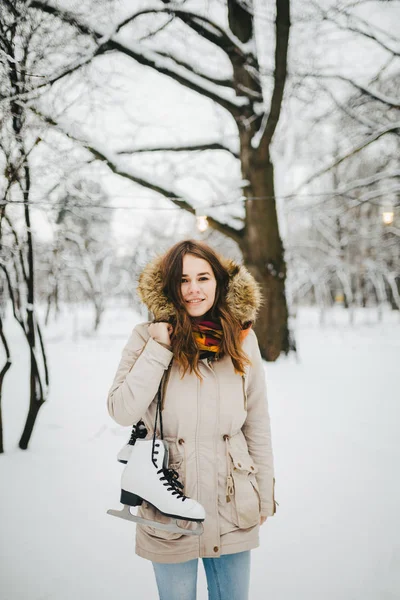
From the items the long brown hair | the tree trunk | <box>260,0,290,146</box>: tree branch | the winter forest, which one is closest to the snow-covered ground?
the winter forest

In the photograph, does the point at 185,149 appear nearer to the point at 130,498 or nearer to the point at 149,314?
the point at 149,314

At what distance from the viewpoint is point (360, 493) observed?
281cm

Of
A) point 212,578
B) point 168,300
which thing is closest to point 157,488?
point 212,578

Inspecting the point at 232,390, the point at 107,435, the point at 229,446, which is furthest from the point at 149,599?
the point at 107,435

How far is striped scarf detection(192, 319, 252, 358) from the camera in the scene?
4.82 ft

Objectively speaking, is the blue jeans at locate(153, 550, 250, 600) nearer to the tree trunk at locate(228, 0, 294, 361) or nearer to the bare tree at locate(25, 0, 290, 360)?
the bare tree at locate(25, 0, 290, 360)

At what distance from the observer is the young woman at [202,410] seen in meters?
1.29

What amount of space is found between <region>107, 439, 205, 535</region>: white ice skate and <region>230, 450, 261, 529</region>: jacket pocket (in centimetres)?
20

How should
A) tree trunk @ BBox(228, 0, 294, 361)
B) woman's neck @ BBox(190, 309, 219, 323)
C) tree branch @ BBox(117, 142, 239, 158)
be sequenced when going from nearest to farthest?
woman's neck @ BBox(190, 309, 219, 323) → tree branch @ BBox(117, 142, 239, 158) → tree trunk @ BBox(228, 0, 294, 361)

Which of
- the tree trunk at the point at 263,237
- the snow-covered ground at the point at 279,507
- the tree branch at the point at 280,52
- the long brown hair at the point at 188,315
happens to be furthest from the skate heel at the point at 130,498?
the tree trunk at the point at 263,237

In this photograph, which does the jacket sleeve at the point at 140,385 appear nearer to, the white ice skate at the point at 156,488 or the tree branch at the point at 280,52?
the white ice skate at the point at 156,488

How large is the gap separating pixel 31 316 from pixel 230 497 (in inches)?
110

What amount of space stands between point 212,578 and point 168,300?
1.22 m

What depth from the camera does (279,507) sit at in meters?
2.67
